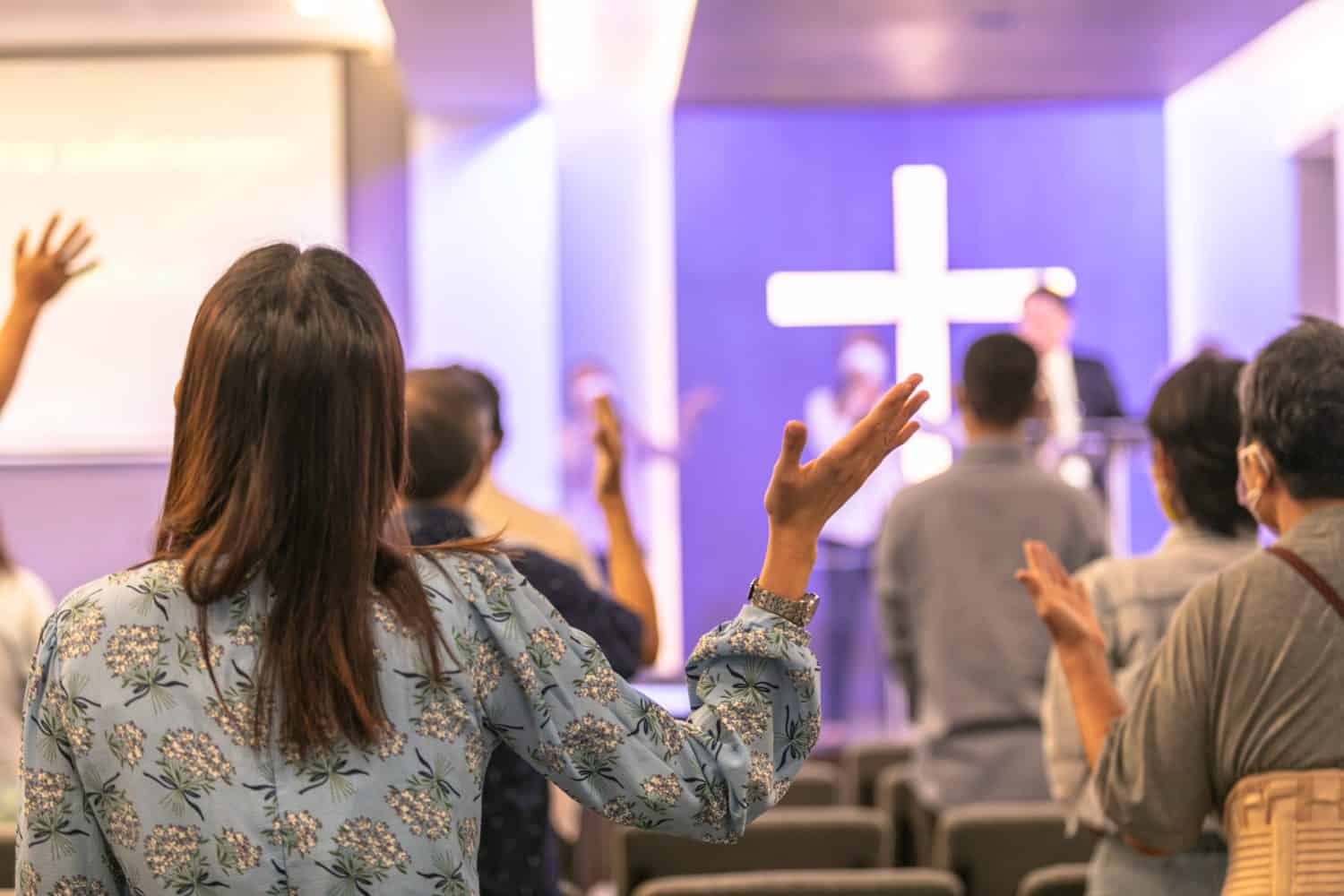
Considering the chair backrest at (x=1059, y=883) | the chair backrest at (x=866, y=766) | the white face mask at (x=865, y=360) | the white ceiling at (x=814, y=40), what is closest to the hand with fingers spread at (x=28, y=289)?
the chair backrest at (x=1059, y=883)

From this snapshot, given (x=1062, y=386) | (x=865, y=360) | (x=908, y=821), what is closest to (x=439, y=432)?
(x=908, y=821)

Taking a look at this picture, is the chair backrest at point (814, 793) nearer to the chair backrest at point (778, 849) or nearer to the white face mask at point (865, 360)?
the chair backrest at point (778, 849)

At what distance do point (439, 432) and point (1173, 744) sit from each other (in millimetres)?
1072

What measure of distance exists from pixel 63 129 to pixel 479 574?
6.85m

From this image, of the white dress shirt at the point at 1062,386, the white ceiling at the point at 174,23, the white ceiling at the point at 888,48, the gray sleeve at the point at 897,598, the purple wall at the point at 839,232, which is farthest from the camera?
the purple wall at the point at 839,232

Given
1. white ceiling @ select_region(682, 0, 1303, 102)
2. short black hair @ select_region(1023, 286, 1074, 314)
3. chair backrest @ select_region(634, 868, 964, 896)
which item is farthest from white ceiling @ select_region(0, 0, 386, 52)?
chair backrest @ select_region(634, 868, 964, 896)

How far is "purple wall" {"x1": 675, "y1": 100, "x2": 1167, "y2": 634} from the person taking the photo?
9.30 metres

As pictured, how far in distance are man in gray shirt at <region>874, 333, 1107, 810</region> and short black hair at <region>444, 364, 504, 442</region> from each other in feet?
4.27

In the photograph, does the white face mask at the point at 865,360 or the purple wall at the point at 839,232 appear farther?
the purple wall at the point at 839,232

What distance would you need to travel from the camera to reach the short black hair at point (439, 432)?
2.29 m

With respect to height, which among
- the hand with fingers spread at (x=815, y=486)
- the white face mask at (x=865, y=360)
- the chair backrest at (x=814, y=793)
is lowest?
the chair backrest at (x=814, y=793)

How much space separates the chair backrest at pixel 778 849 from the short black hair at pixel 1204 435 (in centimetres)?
85

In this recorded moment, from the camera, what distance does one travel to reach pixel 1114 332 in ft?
31.0

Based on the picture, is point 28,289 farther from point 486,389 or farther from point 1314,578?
point 1314,578
